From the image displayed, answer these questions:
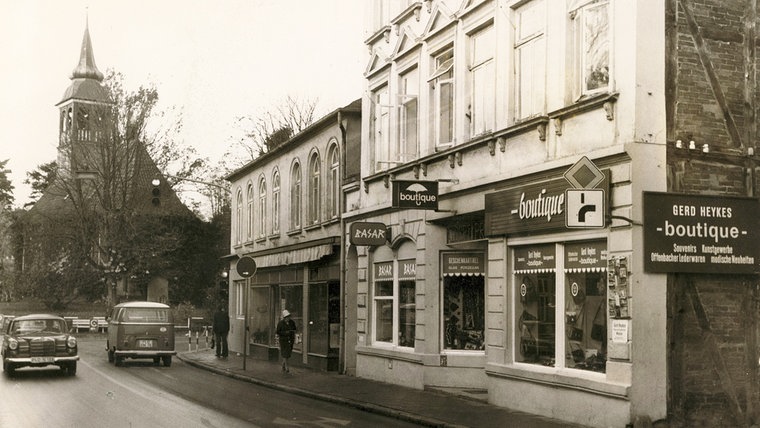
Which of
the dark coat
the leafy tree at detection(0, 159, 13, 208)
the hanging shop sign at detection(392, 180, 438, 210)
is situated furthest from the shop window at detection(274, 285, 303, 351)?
the leafy tree at detection(0, 159, 13, 208)

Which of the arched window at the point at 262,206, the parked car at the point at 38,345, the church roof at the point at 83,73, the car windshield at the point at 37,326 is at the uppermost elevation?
the church roof at the point at 83,73

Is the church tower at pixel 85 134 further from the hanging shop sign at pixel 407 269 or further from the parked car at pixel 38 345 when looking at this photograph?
the hanging shop sign at pixel 407 269

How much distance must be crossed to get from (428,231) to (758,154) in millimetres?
7707

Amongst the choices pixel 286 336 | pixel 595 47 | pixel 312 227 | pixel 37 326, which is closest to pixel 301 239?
pixel 312 227

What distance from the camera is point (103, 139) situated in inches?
2053

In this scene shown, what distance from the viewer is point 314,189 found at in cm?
2945

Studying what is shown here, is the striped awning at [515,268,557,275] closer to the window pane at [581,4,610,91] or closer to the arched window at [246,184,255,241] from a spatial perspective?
the window pane at [581,4,610,91]

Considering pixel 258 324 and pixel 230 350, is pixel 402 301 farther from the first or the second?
pixel 230 350

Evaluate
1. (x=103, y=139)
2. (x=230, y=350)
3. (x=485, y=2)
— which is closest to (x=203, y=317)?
(x=103, y=139)

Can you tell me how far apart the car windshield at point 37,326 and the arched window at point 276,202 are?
33.3ft

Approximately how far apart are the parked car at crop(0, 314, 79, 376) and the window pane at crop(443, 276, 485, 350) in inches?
414

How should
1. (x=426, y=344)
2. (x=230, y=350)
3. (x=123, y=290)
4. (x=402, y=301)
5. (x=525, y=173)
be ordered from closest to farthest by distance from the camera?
(x=525, y=173), (x=426, y=344), (x=402, y=301), (x=230, y=350), (x=123, y=290)

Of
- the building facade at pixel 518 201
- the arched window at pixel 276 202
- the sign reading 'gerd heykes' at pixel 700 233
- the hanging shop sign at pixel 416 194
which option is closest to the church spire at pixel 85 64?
the arched window at pixel 276 202

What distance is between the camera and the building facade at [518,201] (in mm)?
12680
